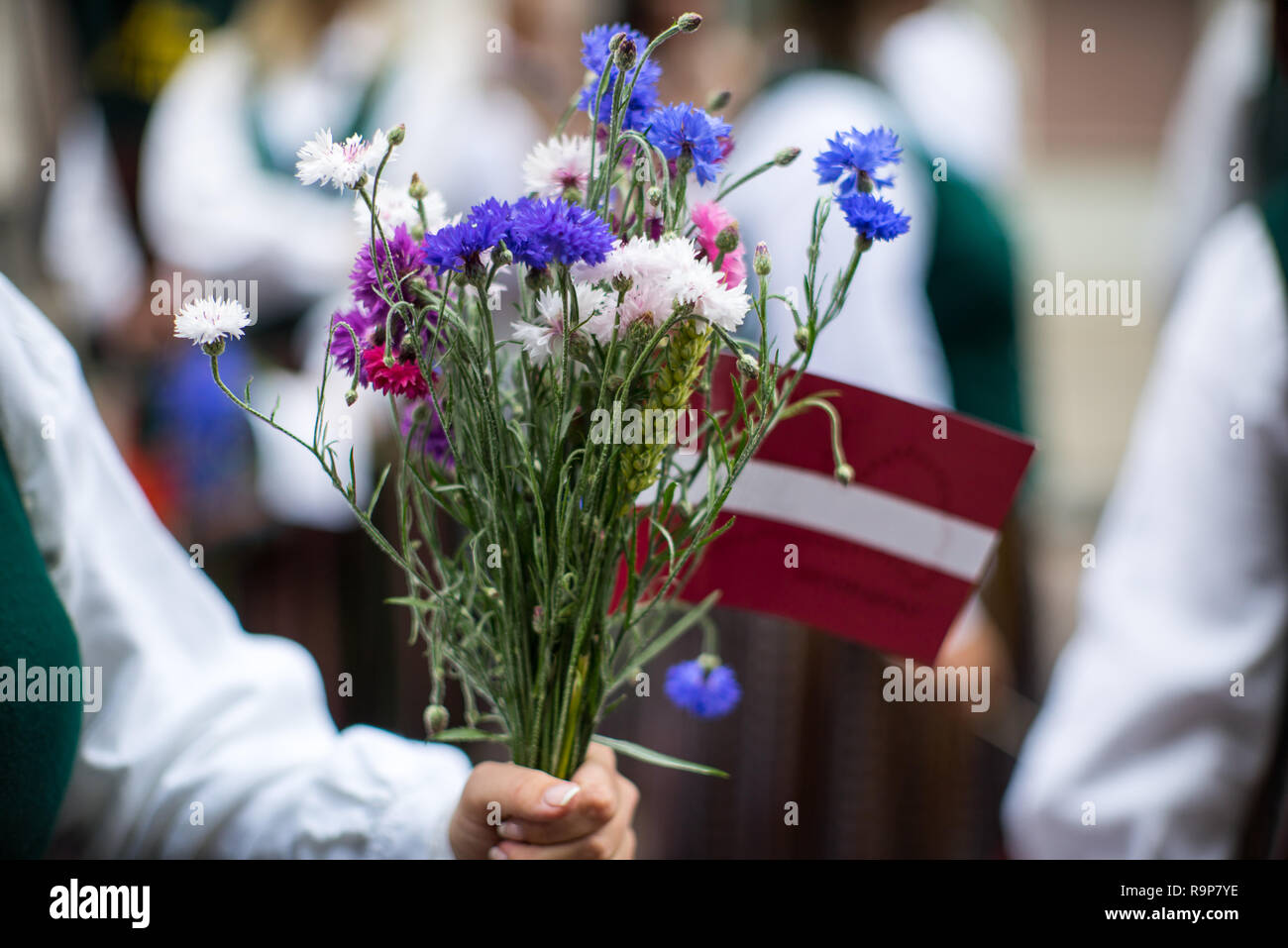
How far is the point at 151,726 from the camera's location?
2.52 feet

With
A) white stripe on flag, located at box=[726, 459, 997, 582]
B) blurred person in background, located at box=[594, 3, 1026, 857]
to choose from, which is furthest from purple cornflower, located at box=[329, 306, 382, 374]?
blurred person in background, located at box=[594, 3, 1026, 857]

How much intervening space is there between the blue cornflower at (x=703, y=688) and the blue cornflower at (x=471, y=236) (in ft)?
0.82

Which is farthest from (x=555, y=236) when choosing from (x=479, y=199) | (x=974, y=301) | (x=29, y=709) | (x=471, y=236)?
(x=479, y=199)

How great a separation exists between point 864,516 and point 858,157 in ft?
0.74

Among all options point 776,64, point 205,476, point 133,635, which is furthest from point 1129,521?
point 205,476

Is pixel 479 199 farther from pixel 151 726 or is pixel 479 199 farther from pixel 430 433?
pixel 430 433

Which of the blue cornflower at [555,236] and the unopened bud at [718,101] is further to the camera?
the unopened bud at [718,101]

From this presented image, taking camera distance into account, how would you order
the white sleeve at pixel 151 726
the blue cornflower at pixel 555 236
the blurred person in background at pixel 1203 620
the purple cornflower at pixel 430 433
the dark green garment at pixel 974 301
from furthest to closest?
the dark green garment at pixel 974 301, the blurred person in background at pixel 1203 620, the white sleeve at pixel 151 726, the purple cornflower at pixel 430 433, the blue cornflower at pixel 555 236

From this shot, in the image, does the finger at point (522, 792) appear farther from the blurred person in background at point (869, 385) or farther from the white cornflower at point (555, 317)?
the blurred person in background at point (869, 385)

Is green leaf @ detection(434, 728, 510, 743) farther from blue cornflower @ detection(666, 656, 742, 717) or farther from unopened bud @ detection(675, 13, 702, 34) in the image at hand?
unopened bud @ detection(675, 13, 702, 34)

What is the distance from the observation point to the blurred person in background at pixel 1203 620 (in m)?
0.94

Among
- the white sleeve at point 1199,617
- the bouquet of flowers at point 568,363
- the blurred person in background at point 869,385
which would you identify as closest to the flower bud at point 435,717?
the bouquet of flowers at point 568,363

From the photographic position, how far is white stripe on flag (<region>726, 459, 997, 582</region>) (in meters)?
0.66

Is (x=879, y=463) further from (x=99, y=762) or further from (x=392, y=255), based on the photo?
(x=99, y=762)
